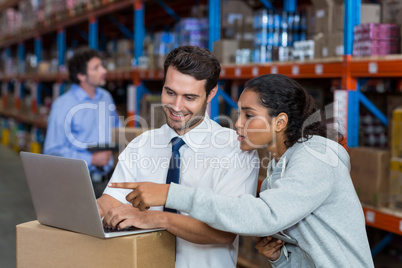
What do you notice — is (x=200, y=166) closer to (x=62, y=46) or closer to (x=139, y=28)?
(x=139, y=28)

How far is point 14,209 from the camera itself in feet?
19.6

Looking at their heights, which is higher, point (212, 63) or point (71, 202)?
point (212, 63)

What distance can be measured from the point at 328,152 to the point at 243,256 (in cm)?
265

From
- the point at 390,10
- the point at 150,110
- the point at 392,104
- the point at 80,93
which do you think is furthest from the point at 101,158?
the point at 390,10

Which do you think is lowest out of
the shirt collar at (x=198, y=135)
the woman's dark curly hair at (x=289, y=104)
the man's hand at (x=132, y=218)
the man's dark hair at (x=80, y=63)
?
the man's hand at (x=132, y=218)

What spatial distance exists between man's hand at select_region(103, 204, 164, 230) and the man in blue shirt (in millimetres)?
1847

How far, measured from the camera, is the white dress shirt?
1.75 metres

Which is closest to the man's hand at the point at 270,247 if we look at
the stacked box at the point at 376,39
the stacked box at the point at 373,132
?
the stacked box at the point at 376,39

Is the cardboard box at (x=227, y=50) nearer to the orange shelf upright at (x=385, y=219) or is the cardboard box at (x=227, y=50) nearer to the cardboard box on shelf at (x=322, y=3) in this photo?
the cardboard box on shelf at (x=322, y=3)

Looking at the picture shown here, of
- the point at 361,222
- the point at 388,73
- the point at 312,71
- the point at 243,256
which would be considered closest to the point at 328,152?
the point at 361,222

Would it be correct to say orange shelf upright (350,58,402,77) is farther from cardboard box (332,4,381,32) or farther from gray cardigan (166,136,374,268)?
gray cardigan (166,136,374,268)

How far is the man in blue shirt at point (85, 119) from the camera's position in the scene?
149 inches

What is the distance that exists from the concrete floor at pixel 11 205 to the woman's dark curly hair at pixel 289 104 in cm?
319

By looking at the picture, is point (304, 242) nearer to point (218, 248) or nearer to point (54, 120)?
point (218, 248)
